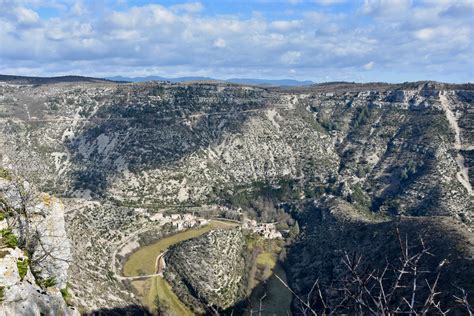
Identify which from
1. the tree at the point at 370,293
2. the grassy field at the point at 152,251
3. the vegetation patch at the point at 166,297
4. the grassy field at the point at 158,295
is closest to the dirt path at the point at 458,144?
the grassy field at the point at 152,251

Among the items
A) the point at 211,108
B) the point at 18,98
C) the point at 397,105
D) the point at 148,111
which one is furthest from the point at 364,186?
the point at 18,98

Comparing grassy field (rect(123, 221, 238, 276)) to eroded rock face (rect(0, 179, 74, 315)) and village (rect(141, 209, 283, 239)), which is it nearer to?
village (rect(141, 209, 283, 239))

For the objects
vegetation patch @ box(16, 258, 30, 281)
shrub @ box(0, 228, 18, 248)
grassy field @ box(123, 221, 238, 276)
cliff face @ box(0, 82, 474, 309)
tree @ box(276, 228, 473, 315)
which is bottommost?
grassy field @ box(123, 221, 238, 276)

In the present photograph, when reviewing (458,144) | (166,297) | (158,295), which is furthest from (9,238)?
(458,144)

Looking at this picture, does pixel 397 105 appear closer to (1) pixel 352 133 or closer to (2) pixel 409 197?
(1) pixel 352 133

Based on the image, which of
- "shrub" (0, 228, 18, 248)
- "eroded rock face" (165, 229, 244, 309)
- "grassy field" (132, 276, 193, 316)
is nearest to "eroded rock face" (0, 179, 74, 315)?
"shrub" (0, 228, 18, 248)

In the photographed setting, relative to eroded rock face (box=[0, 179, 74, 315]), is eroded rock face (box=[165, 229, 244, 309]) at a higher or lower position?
lower

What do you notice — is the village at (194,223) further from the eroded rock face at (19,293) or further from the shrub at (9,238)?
the eroded rock face at (19,293)

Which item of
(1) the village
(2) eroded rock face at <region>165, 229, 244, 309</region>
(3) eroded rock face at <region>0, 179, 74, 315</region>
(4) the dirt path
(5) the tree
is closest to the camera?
(5) the tree
